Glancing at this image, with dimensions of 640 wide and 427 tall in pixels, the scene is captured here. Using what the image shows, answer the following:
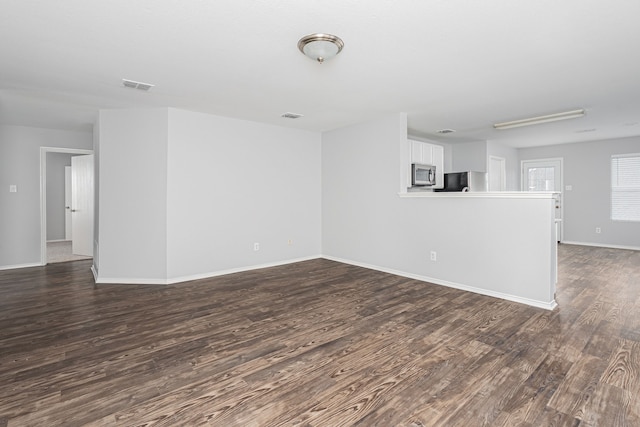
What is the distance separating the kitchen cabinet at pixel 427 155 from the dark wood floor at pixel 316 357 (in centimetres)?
227

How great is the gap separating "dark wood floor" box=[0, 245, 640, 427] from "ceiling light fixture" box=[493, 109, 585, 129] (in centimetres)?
248

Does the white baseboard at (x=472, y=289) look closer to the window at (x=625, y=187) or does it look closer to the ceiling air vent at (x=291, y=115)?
the ceiling air vent at (x=291, y=115)

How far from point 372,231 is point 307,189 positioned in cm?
149

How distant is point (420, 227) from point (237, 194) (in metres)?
2.80

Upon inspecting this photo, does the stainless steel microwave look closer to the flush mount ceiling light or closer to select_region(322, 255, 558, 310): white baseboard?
select_region(322, 255, 558, 310): white baseboard

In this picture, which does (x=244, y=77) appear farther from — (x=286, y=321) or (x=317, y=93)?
(x=286, y=321)

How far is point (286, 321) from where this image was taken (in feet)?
9.95

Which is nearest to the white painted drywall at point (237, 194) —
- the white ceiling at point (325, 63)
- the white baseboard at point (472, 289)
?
the white ceiling at point (325, 63)

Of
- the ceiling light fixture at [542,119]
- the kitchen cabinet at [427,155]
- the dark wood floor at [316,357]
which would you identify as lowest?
the dark wood floor at [316,357]

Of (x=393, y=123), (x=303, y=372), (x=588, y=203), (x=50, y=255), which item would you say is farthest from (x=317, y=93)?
(x=588, y=203)

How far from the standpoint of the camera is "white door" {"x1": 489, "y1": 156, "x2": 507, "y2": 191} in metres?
7.39

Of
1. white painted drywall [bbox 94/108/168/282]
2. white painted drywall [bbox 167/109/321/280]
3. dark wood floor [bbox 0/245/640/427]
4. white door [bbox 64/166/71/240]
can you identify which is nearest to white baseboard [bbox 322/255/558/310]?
dark wood floor [bbox 0/245/640/427]

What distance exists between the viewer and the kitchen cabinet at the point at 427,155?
206 inches

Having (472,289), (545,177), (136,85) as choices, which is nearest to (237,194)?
(136,85)
